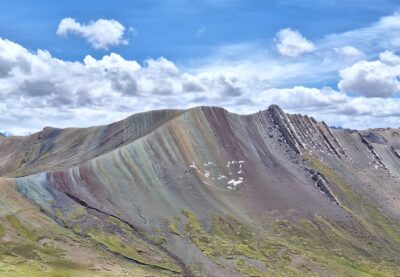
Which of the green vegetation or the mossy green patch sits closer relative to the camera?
the green vegetation

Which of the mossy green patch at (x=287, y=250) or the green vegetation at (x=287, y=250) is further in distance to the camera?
the mossy green patch at (x=287, y=250)

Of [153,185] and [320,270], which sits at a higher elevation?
[153,185]

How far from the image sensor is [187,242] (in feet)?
555

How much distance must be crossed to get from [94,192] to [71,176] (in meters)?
11.5

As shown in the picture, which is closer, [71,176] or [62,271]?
[62,271]

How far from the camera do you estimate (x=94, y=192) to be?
183 metres

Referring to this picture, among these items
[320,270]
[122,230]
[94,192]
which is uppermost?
[94,192]

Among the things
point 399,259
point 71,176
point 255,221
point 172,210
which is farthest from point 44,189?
point 399,259

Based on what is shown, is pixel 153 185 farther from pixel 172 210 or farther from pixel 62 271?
pixel 62 271

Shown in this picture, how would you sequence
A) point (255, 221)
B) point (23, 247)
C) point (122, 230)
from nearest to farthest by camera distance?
point (23, 247), point (122, 230), point (255, 221)

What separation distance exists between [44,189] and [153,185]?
38896 millimetres

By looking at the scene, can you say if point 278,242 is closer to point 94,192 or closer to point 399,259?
point 399,259

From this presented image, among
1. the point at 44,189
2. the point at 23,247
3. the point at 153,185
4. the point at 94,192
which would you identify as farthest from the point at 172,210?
the point at 23,247

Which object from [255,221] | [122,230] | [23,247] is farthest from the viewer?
[255,221]
